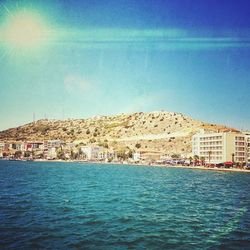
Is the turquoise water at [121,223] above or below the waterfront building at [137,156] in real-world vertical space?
below

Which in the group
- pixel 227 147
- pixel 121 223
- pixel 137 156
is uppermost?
pixel 227 147

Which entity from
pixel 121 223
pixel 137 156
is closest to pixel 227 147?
pixel 137 156

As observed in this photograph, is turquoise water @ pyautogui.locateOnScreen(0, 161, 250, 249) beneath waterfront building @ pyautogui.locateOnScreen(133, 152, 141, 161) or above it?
beneath

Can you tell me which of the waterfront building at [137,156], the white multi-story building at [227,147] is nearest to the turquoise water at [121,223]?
the white multi-story building at [227,147]

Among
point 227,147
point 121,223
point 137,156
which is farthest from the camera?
point 137,156

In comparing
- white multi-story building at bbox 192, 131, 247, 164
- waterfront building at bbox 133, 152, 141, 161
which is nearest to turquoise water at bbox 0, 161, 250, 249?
white multi-story building at bbox 192, 131, 247, 164

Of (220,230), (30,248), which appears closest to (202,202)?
(220,230)

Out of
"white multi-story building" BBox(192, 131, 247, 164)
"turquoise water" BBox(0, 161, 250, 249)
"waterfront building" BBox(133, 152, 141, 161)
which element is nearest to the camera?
"turquoise water" BBox(0, 161, 250, 249)

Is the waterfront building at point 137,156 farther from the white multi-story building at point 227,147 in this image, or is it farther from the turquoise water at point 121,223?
the turquoise water at point 121,223

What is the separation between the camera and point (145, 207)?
32.2 m

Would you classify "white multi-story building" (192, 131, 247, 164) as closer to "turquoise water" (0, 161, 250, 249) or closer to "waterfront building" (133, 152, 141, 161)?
"waterfront building" (133, 152, 141, 161)

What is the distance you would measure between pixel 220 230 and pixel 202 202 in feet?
46.5

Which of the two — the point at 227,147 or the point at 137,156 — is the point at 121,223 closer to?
the point at 227,147

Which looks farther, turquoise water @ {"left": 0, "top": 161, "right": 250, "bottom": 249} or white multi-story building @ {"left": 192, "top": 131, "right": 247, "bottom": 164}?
white multi-story building @ {"left": 192, "top": 131, "right": 247, "bottom": 164}
